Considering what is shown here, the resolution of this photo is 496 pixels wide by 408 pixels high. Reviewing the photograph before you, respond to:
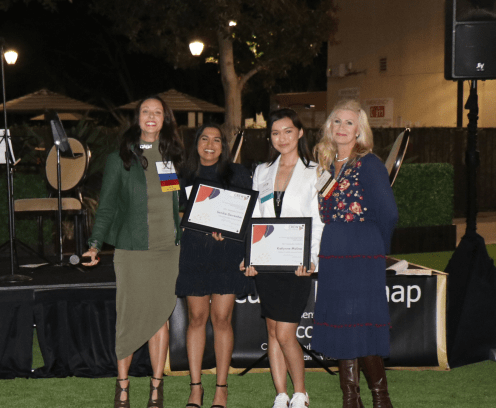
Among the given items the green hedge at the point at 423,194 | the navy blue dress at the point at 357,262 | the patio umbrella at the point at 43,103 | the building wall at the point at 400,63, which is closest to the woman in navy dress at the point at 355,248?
the navy blue dress at the point at 357,262

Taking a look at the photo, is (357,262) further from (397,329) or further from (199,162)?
(397,329)

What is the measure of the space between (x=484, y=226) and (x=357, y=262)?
31.8 feet

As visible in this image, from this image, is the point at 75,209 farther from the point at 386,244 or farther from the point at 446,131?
the point at 446,131

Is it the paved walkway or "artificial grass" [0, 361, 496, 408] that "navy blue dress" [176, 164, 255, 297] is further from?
the paved walkway

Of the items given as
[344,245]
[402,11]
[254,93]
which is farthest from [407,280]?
[254,93]

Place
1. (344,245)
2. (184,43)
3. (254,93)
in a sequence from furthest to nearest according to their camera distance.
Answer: (254,93), (184,43), (344,245)

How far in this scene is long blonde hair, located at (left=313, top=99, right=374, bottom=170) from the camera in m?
3.44

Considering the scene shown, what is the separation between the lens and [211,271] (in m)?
3.62

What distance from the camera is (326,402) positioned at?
160 inches

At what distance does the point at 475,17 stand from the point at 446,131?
34.8ft

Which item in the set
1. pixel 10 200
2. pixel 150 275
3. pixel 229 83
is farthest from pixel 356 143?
pixel 229 83

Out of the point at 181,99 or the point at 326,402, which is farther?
the point at 181,99

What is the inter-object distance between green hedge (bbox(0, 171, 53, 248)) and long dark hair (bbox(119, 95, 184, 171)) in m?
4.03

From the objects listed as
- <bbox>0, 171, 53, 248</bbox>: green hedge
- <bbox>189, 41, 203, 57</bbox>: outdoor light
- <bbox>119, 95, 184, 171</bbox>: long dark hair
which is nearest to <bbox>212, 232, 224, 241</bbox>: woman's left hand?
<bbox>119, 95, 184, 171</bbox>: long dark hair
